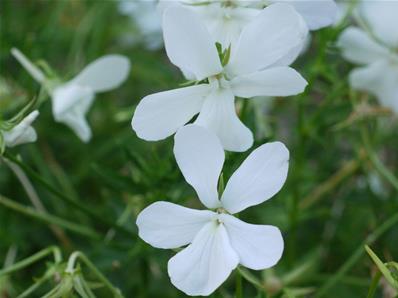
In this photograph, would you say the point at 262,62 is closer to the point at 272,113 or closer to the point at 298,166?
the point at 298,166

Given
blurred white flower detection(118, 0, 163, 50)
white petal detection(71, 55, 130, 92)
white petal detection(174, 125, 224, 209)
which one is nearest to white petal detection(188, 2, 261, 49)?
white petal detection(174, 125, 224, 209)

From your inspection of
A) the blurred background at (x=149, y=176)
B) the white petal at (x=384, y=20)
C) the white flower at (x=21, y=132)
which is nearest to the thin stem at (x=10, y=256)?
the blurred background at (x=149, y=176)

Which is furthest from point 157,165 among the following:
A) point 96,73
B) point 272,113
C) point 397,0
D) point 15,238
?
point 272,113

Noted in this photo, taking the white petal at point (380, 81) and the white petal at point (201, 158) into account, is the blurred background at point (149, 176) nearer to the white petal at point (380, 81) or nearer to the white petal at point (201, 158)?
the white petal at point (380, 81)

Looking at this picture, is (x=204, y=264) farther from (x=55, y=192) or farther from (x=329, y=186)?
(x=329, y=186)

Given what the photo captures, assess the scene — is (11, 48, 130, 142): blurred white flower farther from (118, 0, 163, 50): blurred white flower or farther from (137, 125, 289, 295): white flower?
(118, 0, 163, 50): blurred white flower
